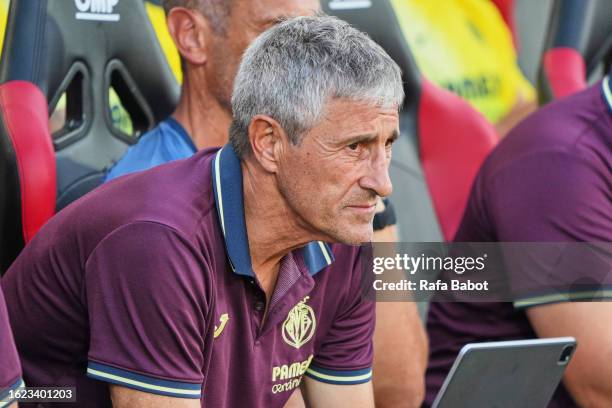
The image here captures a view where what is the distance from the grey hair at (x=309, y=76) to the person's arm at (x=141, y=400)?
1.50 ft

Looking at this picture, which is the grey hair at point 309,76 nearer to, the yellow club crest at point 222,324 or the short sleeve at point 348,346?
the yellow club crest at point 222,324

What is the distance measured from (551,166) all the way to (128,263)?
1.06 meters

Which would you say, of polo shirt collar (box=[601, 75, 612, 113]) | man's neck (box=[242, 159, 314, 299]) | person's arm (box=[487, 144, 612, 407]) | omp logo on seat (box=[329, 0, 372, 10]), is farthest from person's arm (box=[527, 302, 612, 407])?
omp logo on seat (box=[329, 0, 372, 10])

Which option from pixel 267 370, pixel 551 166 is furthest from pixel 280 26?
pixel 551 166

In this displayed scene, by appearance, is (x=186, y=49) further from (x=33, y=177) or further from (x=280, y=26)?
(x=280, y=26)

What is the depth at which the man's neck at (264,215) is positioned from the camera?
2.10m

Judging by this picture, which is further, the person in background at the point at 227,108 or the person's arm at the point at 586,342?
the person in background at the point at 227,108

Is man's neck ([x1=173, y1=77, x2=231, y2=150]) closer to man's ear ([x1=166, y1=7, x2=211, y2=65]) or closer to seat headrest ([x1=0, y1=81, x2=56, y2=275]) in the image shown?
→ man's ear ([x1=166, y1=7, x2=211, y2=65])

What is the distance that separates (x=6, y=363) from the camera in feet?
5.67

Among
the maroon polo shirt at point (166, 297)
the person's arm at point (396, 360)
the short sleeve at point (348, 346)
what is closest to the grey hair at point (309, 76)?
the maroon polo shirt at point (166, 297)

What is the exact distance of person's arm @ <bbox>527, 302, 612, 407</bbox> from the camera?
8.13ft

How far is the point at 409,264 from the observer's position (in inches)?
107

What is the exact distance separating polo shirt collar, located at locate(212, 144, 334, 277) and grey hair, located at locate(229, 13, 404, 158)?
53 millimetres

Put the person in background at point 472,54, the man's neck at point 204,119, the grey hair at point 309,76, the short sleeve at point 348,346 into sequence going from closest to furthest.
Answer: the grey hair at point 309,76 < the short sleeve at point 348,346 < the man's neck at point 204,119 < the person in background at point 472,54
